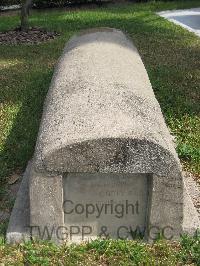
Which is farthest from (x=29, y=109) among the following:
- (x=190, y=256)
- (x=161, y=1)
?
(x=161, y=1)

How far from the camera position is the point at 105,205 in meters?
3.56

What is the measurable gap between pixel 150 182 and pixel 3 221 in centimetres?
137

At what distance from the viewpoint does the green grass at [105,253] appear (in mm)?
3406

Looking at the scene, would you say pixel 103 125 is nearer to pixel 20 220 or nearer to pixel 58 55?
pixel 20 220

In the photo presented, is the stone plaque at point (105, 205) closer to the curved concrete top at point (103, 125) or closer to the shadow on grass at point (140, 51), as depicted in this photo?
the curved concrete top at point (103, 125)

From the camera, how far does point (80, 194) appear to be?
351cm

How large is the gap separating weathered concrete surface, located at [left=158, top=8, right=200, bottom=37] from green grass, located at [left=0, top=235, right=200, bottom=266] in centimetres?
872

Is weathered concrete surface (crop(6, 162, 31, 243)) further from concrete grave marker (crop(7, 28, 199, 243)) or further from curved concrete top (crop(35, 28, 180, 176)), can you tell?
curved concrete top (crop(35, 28, 180, 176))

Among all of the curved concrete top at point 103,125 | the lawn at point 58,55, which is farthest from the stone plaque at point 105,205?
the lawn at point 58,55

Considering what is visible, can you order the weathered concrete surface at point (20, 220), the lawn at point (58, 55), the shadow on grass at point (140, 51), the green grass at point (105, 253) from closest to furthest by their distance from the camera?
the green grass at point (105, 253) < the weathered concrete surface at point (20, 220) < the lawn at point (58, 55) < the shadow on grass at point (140, 51)

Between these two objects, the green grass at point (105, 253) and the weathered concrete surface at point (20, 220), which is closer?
the green grass at point (105, 253)

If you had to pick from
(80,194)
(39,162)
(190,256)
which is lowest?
(190,256)

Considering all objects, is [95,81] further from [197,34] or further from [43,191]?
[197,34]

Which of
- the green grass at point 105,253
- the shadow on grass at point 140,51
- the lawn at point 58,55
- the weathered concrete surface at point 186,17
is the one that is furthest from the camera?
the weathered concrete surface at point 186,17
